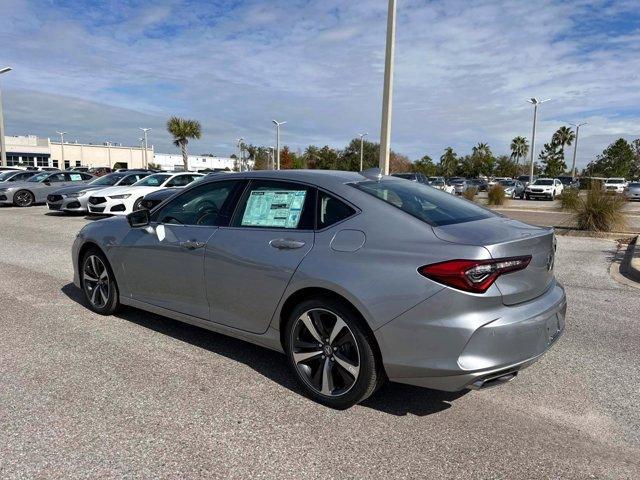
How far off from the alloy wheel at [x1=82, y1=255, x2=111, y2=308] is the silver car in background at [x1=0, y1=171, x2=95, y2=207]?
51.3 feet

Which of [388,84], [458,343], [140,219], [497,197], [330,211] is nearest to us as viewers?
[458,343]

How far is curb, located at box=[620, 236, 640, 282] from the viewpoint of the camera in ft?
24.6

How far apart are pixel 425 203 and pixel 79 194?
48.9ft

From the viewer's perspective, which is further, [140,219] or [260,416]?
[140,219]

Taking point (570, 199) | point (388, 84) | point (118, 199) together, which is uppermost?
point (388, 84)

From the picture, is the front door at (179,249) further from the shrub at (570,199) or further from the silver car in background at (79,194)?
the silver car in background at (79,194)

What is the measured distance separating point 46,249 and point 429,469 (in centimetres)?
916

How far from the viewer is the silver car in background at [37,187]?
1934 centimetres

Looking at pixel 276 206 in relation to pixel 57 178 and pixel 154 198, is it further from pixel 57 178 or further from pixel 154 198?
pixel 57 178

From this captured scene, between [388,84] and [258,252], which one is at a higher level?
[388,84]

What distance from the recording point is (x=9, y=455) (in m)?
2.74

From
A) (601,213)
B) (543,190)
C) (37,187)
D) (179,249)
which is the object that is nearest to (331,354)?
(179,249)

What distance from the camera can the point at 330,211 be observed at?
3.47 m

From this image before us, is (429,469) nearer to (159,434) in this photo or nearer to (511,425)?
(511,425)
